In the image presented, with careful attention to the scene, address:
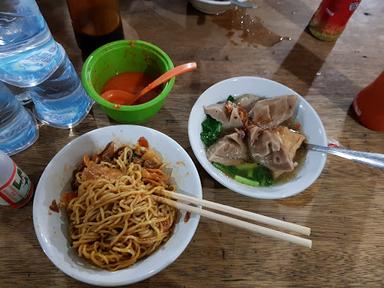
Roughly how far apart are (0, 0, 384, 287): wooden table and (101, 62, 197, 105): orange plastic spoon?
0.10 meters

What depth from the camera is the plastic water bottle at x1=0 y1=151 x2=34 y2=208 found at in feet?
2.98

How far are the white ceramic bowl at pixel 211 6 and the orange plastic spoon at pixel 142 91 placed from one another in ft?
1.42

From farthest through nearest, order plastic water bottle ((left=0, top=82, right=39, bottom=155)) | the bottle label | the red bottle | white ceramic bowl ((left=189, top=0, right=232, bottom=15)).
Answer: white ceramic bowl ((left=189, top=0, right=232, bottom=15)) → the red bottle → plastic water bottle ((left=0, top=82, right=39, bottom=155)) → the bottle label

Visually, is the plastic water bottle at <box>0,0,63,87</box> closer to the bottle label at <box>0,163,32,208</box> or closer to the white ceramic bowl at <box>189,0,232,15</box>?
the bottle label at <box>0,163,32,208</box>

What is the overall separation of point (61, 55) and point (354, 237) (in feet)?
3.69

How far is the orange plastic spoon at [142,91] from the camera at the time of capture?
114cm

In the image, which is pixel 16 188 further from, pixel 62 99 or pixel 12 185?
pixel 62 99

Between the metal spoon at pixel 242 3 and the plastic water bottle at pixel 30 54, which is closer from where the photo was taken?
the plastic water bottle at pixel 30 54

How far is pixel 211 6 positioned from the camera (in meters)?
1.50

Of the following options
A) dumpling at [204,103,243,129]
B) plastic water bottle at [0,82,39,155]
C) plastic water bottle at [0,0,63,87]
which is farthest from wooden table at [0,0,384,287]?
plastic water bottle at [0,0,63,87]

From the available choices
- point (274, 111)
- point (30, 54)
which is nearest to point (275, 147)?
point (274, 111)

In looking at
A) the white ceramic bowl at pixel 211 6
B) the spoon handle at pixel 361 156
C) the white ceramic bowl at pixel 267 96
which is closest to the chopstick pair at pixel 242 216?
the white ceramic bowl at pixel 267 96

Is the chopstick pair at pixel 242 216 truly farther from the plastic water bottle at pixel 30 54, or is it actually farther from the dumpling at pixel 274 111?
the plastic water bottle at pixel 30 54

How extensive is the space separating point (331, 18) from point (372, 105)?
44 cm
